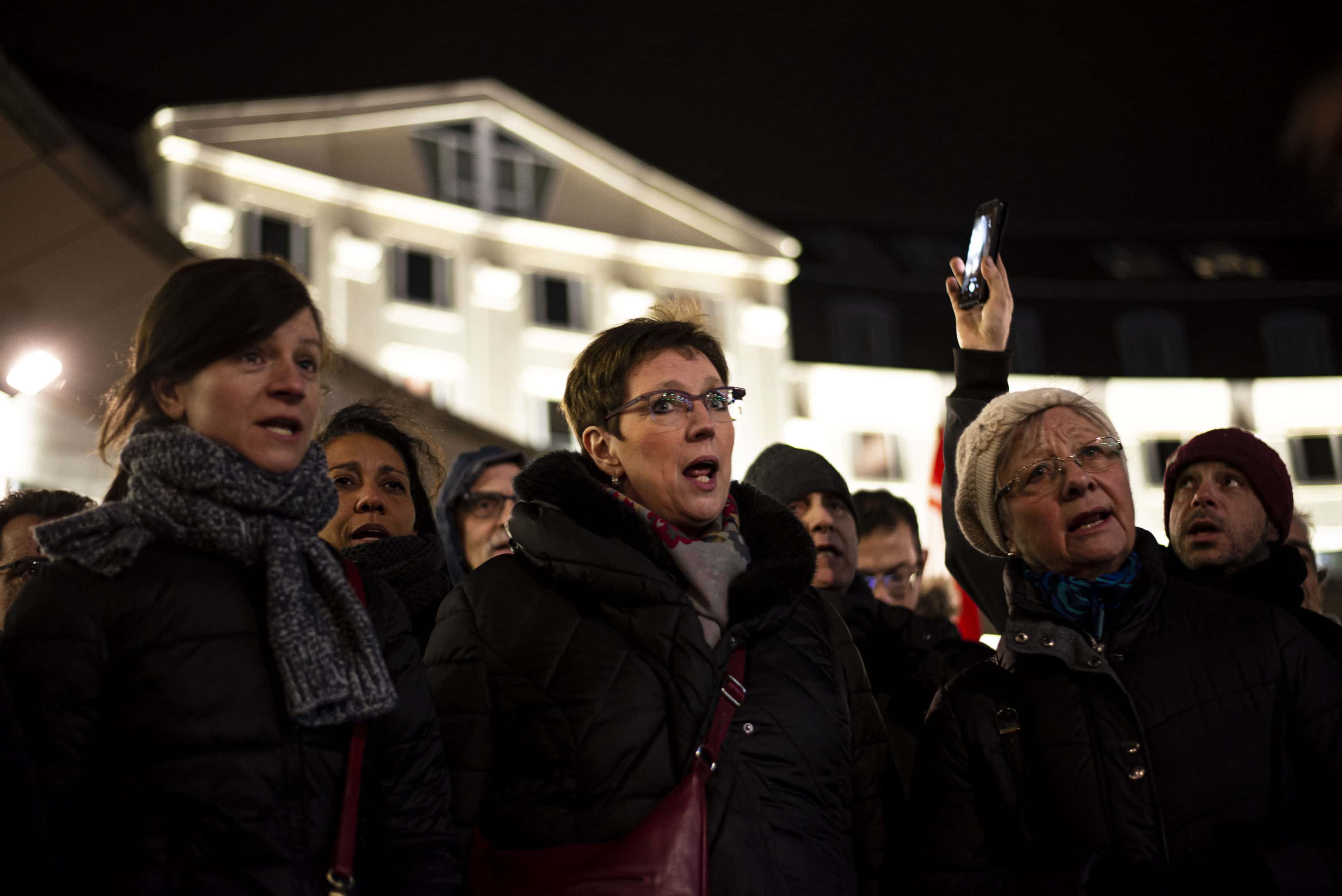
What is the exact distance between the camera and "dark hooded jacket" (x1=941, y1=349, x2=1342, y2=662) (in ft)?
12.8

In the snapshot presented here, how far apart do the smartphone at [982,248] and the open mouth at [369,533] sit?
2039 millimetres

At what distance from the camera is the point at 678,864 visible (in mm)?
2846

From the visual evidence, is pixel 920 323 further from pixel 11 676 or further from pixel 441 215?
pixel 11 676

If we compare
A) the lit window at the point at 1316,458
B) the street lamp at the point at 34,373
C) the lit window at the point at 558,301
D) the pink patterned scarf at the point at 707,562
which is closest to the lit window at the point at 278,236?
the lit window at the point at 558,301

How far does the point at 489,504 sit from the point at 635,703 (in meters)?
2.68

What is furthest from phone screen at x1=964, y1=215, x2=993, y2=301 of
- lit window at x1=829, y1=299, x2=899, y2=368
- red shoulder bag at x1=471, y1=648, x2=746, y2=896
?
lit window at x1=829, y1=299, x2=899, y2=368

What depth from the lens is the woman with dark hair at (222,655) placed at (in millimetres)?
2512

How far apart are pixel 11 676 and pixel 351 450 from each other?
2.14 meters

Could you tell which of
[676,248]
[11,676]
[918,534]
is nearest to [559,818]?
[11,676]

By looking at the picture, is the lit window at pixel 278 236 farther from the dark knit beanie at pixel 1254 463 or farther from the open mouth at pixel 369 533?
the dark knit beanie at pixel 1254 463

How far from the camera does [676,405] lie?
11.9ft

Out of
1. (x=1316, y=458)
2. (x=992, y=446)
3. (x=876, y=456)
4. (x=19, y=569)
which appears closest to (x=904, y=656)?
(x=992, y=446)

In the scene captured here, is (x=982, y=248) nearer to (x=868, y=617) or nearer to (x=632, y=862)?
(x=868, y=617)

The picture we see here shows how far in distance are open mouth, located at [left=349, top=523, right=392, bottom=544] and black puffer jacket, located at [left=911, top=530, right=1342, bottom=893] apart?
193 cm
